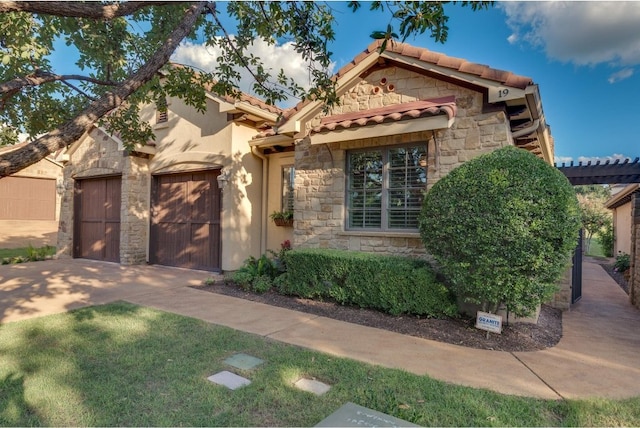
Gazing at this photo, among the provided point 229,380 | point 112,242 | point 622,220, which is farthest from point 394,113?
point 622,220

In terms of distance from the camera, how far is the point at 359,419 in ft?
8.73

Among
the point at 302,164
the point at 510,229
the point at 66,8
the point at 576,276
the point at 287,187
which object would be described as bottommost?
the point at 576,276

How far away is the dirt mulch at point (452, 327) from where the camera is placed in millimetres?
4734

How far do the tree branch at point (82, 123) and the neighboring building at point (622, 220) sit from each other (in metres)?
16.1

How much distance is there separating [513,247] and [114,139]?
1146 cm

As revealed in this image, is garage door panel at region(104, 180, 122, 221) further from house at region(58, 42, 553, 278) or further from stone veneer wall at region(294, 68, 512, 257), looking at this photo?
stone veneer wall at region(294, 68, 512, 257)

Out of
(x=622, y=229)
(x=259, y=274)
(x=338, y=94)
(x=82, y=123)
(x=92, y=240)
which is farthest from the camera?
(x=622, y=229)

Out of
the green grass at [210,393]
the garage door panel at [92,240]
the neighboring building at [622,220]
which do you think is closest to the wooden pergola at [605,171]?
the neighboring building at [622,220]

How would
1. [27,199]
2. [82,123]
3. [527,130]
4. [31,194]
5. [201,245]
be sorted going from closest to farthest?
[82,123], [527,130], [201,245], [27,199], [31,194]

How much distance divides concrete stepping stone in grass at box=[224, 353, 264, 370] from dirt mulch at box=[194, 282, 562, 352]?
2.11m

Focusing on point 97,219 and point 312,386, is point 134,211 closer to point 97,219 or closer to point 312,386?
point 97,219

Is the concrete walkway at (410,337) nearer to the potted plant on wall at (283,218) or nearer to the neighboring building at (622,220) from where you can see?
the potted plant on wall at (283,218)

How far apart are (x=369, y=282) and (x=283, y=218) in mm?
3866

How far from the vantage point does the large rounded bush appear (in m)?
4.50
